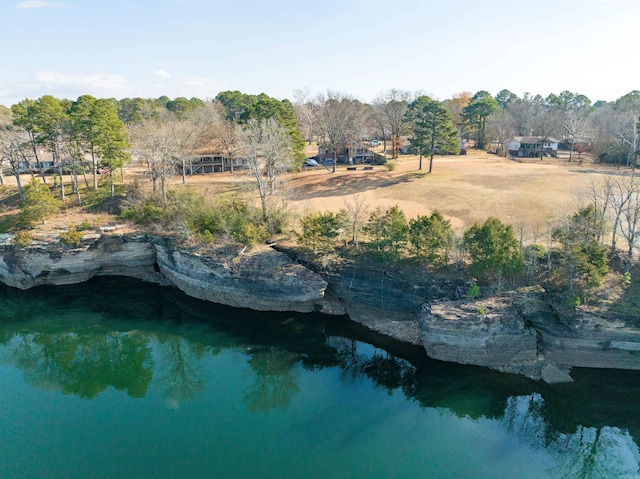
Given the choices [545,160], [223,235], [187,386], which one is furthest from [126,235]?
[545,160]

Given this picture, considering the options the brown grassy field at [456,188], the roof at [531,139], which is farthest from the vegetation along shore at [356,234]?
the roof at [531,139]

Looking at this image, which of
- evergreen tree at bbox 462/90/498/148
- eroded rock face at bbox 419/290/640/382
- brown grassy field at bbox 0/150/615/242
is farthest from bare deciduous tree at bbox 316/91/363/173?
eroded rock face at bbox 419/290/640/382

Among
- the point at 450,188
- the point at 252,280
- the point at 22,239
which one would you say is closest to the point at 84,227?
the point at 22,239

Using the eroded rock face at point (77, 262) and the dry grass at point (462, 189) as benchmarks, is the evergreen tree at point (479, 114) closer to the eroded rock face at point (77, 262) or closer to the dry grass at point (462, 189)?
the dry grass at point (462, 189)

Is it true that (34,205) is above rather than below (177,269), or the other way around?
above

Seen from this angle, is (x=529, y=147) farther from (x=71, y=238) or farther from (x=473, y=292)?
(x=71, y=238)

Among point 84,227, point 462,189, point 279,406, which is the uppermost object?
point 462,189
